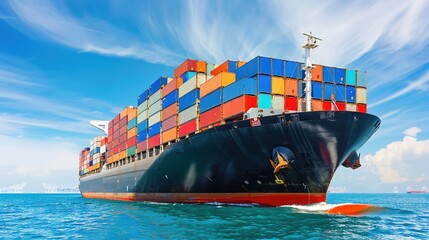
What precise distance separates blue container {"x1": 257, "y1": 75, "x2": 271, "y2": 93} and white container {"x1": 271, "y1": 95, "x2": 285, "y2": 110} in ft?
2.49

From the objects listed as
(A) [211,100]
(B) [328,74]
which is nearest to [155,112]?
(A) [211,100]

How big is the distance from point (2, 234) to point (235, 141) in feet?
49.1

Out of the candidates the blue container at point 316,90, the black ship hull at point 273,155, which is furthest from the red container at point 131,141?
the blue container at point 316,90

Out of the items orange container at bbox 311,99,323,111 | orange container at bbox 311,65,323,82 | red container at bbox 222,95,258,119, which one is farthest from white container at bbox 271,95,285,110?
orange container at bbox 311,65,323,82

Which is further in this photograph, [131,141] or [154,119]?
[131,141]

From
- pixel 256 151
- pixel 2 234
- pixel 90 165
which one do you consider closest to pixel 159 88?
pixel 256 151

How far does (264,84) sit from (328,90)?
20.2ft

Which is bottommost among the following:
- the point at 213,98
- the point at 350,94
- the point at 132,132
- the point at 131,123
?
the point at 132,132

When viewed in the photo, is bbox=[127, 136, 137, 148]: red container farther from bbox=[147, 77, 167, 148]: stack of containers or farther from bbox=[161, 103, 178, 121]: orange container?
bbox=[161, 103, 178, 121]: orange container

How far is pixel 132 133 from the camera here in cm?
5047

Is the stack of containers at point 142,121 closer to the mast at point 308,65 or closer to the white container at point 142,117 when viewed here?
the white container at point 142,117

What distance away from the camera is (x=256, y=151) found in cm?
2616

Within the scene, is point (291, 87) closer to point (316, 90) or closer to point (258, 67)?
point (316, 90)

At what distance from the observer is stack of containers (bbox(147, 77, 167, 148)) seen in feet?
135
